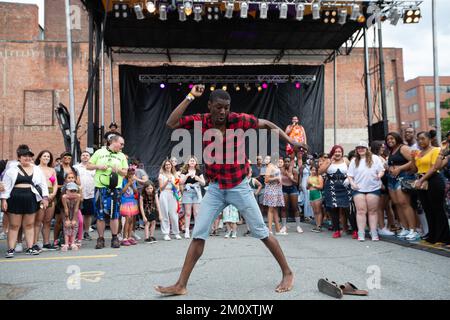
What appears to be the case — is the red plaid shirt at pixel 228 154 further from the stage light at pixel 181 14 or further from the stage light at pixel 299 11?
the stage light at pixel 299 11

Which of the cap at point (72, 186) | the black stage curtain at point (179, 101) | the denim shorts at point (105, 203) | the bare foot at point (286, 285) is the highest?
the black stage curtain at point (179, 101)

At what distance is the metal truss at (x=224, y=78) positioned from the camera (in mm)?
17266

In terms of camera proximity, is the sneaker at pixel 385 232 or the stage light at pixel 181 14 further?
the stage light at pixel 181 14

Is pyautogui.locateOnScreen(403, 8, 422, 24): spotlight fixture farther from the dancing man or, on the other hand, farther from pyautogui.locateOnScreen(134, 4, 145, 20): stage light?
the dancing man

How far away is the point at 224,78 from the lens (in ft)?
57.5

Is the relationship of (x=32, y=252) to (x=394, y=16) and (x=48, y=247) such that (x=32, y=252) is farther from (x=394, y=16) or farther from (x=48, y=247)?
(x=394, y=16)

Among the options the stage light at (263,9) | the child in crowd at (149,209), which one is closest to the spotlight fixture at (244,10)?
the stage light at (263,9)

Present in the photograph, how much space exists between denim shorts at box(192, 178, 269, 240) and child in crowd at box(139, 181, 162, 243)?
4568mm

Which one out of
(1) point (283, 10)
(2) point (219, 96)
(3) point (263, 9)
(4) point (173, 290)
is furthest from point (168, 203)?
(1) point (283, 10)

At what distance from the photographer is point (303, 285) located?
410 centimetres

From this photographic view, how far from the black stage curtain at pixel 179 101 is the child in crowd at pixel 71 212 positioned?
9.32 m

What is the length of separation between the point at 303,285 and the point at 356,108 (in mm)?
26239

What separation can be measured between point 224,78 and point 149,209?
33.4ft
